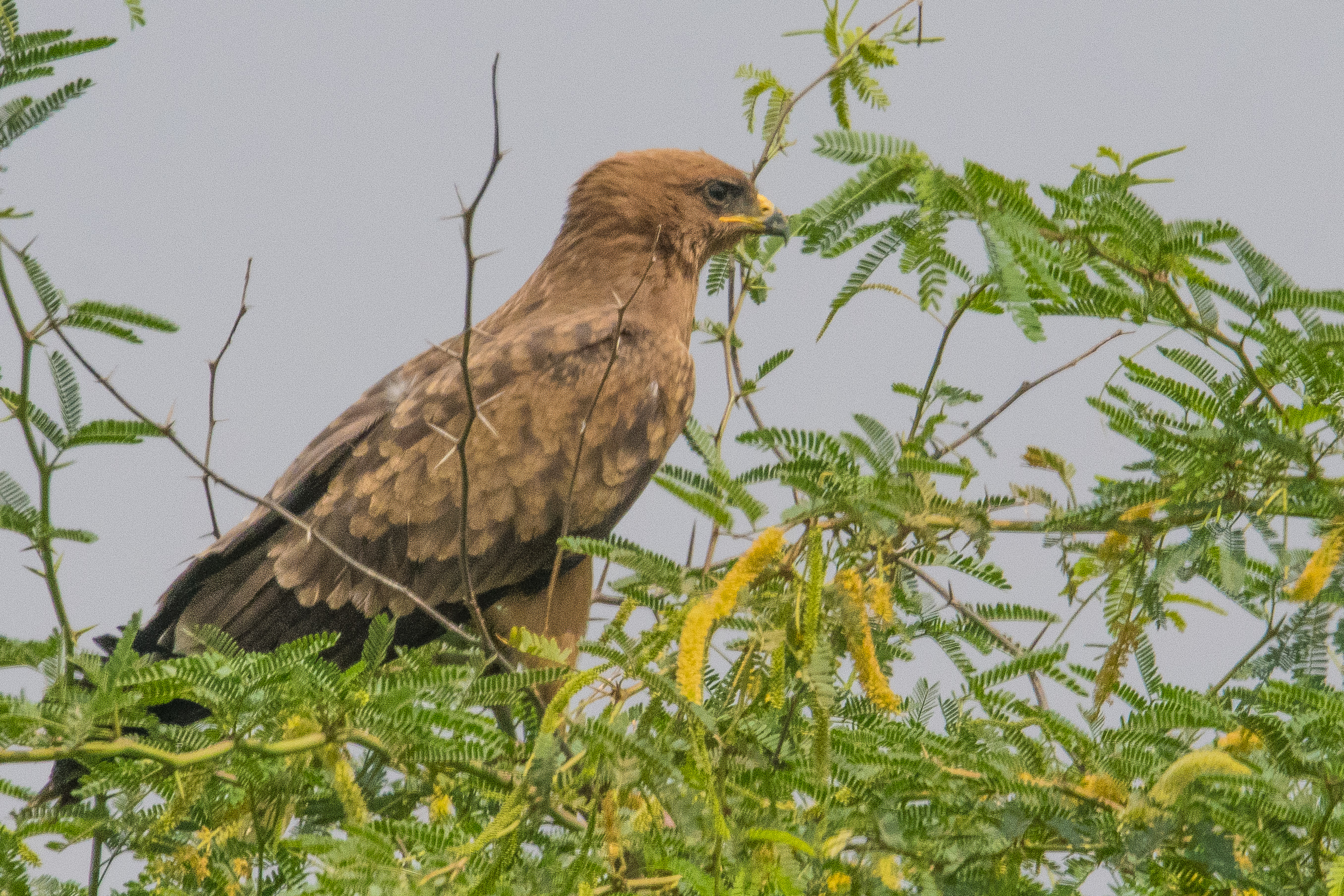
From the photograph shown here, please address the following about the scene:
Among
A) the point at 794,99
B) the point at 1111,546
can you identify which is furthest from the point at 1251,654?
the point at 794,99

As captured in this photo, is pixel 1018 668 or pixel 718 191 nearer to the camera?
pixel 1018 668

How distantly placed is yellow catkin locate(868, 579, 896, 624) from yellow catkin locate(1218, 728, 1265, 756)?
68cm

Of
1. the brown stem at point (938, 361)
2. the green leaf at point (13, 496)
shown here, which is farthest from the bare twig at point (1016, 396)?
the green leaf at point (13, 496)

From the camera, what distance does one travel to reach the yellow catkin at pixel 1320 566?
92.3 inches

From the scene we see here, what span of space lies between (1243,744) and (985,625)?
35.5 inches

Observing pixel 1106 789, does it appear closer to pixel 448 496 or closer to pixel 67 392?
pixel 67 392

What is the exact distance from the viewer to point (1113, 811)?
2.49 m

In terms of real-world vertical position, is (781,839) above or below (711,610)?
below

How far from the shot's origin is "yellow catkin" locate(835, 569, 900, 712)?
2328mm

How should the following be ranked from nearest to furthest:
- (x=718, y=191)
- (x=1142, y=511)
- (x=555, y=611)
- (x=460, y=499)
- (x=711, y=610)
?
(x=711, y=610)
(x=1142, y=511)
(x=460, y=499)
(x=555, y=611)
(x=718, y=191)

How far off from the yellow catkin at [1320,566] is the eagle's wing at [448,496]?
8.37ft

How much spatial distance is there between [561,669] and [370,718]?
0.39 m

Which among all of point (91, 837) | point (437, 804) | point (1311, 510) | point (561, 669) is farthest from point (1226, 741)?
point (91, 837)

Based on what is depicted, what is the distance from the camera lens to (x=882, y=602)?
7.86 feet
